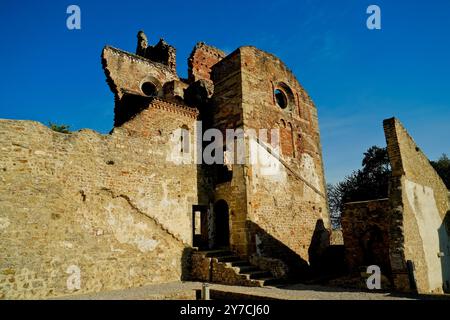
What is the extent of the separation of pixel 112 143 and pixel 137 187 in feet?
5.95

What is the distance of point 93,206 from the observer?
9.82 m

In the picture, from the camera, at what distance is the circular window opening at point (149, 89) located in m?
18.5

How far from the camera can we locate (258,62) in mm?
14711

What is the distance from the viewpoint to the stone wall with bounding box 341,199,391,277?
1063 cm

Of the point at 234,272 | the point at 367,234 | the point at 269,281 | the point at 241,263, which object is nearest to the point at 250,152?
the point at 241,263

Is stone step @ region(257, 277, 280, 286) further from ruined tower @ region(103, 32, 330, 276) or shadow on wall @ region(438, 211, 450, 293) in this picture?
shadow on wall @ region(438, 211, 450, 293)

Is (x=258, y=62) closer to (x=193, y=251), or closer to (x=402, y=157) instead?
(x=402, y=157)

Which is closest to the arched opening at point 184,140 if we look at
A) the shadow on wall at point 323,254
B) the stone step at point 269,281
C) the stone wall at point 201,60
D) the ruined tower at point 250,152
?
the ruined tower at point 250,152

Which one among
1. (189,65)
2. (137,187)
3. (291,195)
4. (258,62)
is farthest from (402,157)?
(189,65)

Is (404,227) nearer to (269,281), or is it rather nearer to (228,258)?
(269,281)

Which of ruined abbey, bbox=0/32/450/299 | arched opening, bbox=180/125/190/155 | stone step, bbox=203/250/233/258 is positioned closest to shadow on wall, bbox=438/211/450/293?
ruined abbey, bbox=0/32/450/299

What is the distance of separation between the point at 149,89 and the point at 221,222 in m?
Result: 9.98
